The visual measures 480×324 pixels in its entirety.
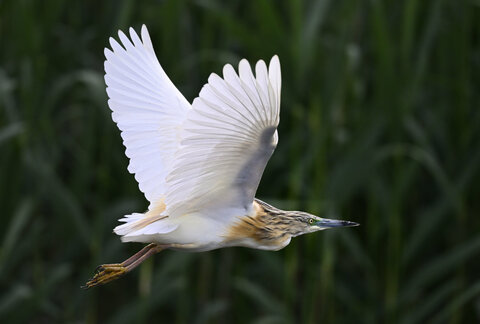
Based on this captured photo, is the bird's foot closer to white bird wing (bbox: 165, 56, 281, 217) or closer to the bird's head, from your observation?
white bird wing (bbox: 165, 56, 281, 217)

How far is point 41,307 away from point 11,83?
94 cm

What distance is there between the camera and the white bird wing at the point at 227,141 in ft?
6.18

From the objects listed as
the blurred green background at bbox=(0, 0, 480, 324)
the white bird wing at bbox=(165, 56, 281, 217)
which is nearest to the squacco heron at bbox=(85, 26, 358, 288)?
the white bird wing at bbox=(165, 56, 281, 217)

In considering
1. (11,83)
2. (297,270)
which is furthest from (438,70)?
(11,83)

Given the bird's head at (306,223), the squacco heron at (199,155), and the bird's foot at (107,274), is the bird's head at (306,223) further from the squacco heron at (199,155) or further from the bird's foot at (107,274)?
the bird's foot at (107,274)

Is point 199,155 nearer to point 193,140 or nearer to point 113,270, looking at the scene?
point 193,140

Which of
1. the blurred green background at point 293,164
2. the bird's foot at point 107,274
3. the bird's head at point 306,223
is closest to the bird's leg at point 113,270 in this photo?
the bird's foot at point 107,274

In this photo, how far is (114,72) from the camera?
2469 millimetres

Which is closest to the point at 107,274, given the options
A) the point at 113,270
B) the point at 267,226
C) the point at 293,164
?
the point at 113,270

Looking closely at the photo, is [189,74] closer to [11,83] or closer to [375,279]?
[11,83]

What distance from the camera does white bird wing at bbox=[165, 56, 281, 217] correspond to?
1883 millimetres

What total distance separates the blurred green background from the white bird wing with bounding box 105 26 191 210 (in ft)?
2.96

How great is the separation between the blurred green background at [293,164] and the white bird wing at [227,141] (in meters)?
1.26

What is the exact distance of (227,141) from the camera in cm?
202
